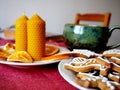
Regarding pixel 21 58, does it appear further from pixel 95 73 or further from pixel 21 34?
pixel 95 73

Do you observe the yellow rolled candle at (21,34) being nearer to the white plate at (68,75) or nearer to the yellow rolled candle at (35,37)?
the yellow rolled candle at (35,37)

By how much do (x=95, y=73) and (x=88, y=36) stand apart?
0.24 meters

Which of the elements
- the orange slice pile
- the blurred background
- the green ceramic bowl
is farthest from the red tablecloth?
the blurred background

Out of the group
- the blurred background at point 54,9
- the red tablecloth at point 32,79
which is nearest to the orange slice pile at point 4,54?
the red tablecloth at point 32,79

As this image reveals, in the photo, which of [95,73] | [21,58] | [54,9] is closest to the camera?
[95,73]

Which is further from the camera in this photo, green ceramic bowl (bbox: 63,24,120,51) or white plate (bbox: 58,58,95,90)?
green ceramic bowl (bbox: 63,24,120,51)

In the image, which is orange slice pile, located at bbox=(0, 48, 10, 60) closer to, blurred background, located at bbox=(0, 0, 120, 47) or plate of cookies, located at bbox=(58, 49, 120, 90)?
plate of cookies, located at bbox=(58, 49, 120, 90)

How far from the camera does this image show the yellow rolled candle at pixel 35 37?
1.66ft

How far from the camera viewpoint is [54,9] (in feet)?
6.46

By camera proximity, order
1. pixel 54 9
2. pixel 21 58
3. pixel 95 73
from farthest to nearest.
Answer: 1. pixel 54 9
2. pixel 21 58
3. pixel 95 73

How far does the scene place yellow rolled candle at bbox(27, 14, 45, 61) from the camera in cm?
51

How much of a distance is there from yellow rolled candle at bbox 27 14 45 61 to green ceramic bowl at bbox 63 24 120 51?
0.13m

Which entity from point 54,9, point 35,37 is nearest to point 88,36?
point 35,37

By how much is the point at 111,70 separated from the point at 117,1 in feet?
6.05
